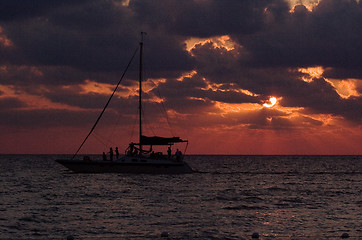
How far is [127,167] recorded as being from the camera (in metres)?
66.4

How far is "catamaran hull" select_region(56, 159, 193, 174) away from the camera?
66.6 m

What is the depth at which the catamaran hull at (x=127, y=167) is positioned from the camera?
66.6 m

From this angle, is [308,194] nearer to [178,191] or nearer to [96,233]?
[178,191]

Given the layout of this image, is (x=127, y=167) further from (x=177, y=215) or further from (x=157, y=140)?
(x=177, y=215)

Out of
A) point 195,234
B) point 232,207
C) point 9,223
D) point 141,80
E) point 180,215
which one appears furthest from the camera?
point 141,80

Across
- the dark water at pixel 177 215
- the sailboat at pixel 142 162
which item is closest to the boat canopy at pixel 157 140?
the sailboat at pixel 142 162

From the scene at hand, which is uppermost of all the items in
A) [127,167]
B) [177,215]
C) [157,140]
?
[157,140]

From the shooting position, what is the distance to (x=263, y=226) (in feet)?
93.7

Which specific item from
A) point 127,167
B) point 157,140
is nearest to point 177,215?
point 127,167

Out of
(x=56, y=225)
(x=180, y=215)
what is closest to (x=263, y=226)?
(x=180, y=215)

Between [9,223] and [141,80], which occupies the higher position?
[141,80]

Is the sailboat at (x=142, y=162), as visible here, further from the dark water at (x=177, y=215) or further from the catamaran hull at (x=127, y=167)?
the dark water at (x=177, y=215)

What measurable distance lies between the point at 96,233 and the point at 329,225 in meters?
13.3

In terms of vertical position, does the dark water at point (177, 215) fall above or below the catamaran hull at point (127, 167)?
below
